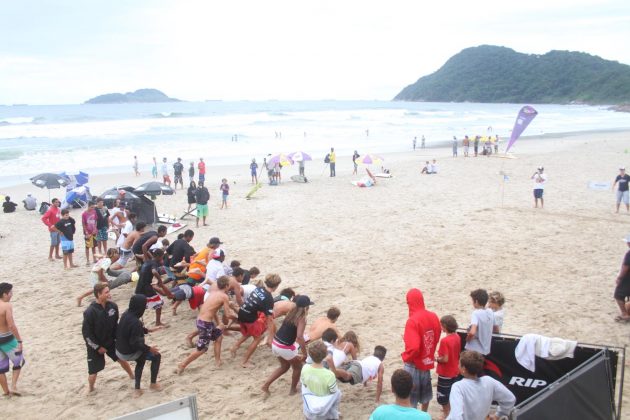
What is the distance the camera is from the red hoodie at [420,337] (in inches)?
187

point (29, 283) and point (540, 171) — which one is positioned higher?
point (540, 171)

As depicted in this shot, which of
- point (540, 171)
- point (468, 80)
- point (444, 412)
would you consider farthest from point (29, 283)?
point (468, 80)

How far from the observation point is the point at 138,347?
5703 mm

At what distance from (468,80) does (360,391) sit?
195 meters

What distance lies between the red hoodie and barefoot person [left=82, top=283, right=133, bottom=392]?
349 cm

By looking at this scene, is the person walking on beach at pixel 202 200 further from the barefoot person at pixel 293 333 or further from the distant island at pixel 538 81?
the distant island at pixel 538 81

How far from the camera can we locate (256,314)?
6.59 m

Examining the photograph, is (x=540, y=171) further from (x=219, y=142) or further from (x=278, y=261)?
(x=219, y=142)

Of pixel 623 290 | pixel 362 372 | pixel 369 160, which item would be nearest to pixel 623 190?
pixel 623 290

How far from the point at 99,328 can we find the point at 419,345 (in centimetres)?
372

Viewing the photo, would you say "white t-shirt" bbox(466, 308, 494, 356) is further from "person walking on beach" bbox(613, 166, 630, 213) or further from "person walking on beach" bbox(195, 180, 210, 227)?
A: "person walking on beach" bbox(613, 166, 630, 213)

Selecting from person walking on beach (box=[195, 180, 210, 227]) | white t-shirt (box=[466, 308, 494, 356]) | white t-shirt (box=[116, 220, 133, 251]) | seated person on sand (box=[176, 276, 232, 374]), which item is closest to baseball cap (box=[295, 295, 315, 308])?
seated person on sand (box=[176, 276, 232, 374])

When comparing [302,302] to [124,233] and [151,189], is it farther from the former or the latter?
[151,189]

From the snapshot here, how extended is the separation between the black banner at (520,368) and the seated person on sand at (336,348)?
1.40 metres
